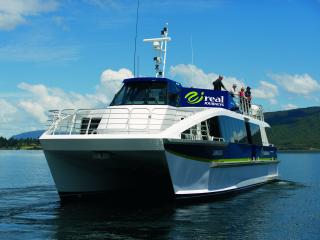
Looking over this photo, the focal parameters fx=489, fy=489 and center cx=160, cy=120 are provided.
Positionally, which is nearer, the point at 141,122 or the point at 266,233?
the point at 266,233

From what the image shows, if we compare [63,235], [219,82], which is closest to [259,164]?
[219,82]

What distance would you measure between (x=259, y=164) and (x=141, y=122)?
902cm

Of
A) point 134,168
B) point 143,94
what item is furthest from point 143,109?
point 134,168

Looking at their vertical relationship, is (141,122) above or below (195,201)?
above

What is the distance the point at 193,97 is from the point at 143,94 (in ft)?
6.69

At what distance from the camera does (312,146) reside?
192500 mm

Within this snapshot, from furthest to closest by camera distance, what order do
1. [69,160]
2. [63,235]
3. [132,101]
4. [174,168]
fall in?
[132,101] → [69,160] → [174,168] → [63,235]

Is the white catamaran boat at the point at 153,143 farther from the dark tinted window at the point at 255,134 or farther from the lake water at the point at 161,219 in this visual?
the dark tinted window at the point at 255,134

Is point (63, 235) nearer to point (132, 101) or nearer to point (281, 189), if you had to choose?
point (132, 101)

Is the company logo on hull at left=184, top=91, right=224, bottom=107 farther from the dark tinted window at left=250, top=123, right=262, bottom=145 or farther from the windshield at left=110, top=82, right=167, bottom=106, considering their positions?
the dark tinted window at left=250, top=123, right=262, bottom=145

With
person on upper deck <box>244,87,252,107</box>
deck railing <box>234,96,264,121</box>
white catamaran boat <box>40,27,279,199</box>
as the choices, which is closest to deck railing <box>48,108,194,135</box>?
white catamaran boat <box>40,27,279,199</box>

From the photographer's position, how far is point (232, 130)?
1933cm

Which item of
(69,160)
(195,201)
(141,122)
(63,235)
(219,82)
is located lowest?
(63,235)

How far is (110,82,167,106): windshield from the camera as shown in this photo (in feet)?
57.3
